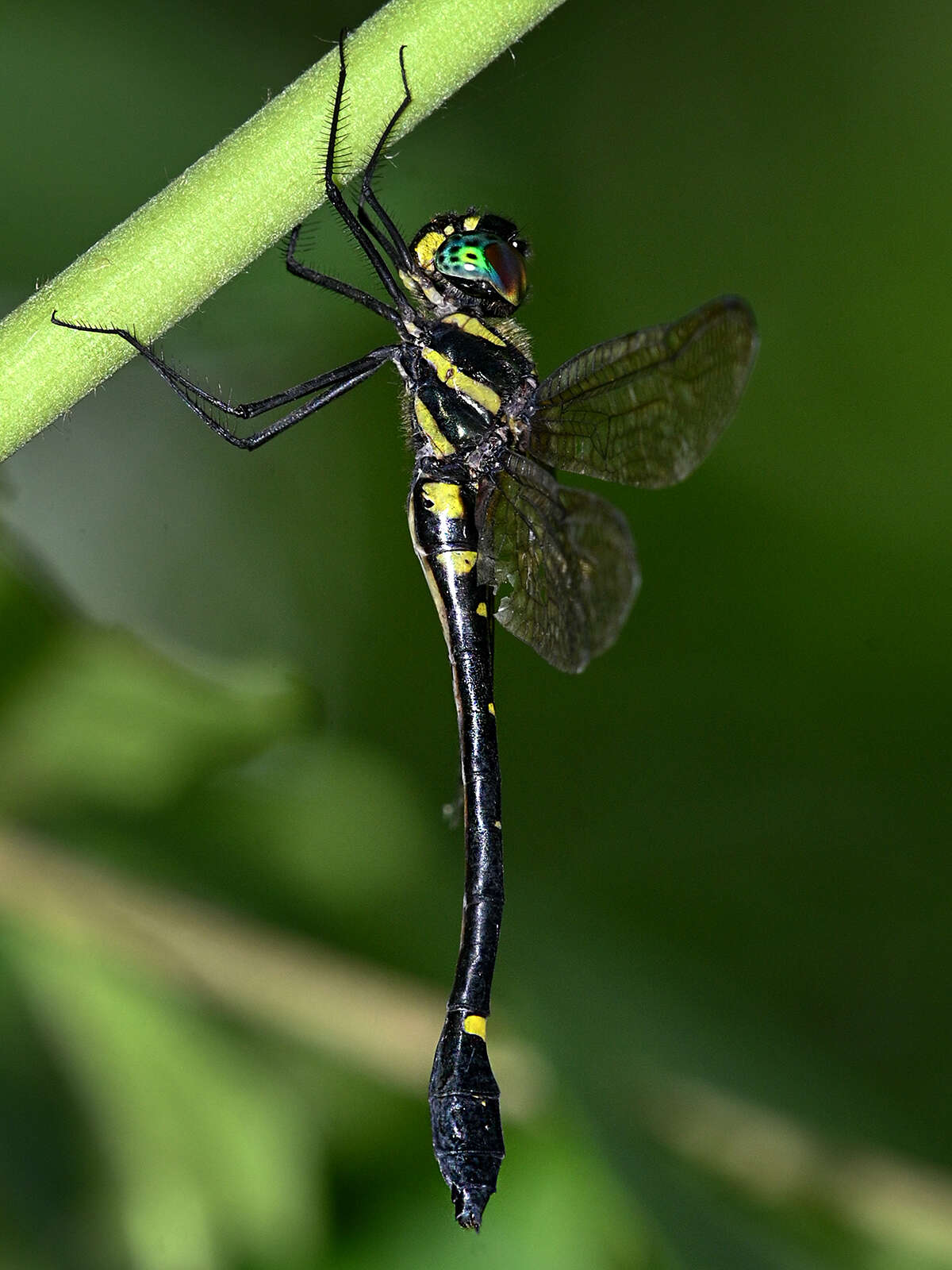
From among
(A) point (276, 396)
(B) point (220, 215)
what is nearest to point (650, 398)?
(A) point (276, 396)

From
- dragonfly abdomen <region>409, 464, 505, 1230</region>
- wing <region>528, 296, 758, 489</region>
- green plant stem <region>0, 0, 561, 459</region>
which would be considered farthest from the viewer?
dragonfly abdomen <region>409, 464, 505, 1230</region>

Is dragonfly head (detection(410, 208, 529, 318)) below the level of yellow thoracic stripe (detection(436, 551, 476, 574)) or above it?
above

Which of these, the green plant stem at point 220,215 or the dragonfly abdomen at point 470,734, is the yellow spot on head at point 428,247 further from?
the green plant stem at point 220,215

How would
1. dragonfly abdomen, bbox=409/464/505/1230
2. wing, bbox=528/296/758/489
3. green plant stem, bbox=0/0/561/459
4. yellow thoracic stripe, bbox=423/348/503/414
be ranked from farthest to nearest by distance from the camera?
yellow thoracic stripe, bbox=423/348/503/414 → dragonfly abdomen, bbox=409/464/505/1230 → wing, bbox=528/296/758/489 → green plant stem, bbox=0/0/561/459

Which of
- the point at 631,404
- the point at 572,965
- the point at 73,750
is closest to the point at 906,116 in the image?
the point at 631,404

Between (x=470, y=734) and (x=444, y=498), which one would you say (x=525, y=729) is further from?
(x=444, y=498)

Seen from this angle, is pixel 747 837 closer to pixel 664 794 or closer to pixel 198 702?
pixel 664 794

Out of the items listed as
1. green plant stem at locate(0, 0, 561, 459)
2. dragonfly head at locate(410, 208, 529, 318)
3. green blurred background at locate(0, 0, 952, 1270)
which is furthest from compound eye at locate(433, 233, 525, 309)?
green plant stem at locate(0, 0, 561, 459)

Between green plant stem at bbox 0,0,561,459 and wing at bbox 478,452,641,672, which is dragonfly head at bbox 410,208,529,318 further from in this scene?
green plant stem at bbox 0,0,561,459

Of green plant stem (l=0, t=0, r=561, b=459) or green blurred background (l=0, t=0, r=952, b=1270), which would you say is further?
green blurred background (l=0, t=0, r=952, b=1270)
